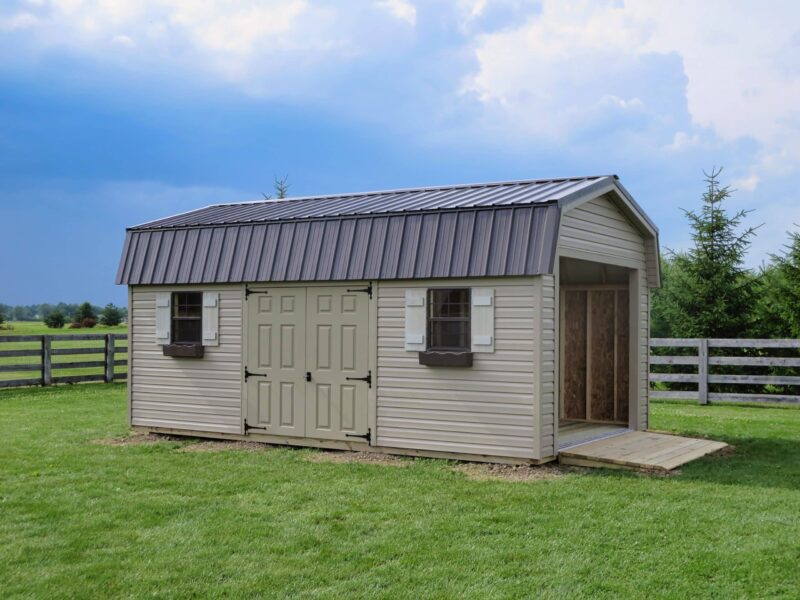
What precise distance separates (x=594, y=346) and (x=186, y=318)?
594cm

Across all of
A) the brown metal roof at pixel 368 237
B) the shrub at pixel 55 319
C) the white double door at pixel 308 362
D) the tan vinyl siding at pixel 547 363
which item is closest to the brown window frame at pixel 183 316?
the brown metal roof at pixel 368 237

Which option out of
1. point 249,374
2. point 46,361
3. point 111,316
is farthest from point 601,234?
point 111,316

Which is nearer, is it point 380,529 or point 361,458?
point 380,529

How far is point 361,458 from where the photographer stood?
10.1 meters

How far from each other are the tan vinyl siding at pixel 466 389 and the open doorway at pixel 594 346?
9.55 feet

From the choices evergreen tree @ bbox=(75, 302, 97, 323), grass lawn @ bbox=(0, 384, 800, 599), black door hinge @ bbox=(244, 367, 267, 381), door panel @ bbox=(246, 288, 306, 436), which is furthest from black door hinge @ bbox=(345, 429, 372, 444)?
evergreen tree @ bbox=(75, 302, 97, 323)

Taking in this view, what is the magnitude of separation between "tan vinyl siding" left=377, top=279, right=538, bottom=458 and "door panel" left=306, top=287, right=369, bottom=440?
25cm

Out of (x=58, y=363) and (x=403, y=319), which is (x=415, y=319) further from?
(x=58, y=363)

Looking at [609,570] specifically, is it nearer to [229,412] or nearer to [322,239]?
[322,239]

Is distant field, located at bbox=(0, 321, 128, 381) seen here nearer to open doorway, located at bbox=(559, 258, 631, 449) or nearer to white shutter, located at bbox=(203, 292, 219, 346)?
white shutter, located at bbox=(203, 292, 219, 346)

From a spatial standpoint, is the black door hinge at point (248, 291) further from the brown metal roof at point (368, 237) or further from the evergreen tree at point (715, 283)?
the evergreen tree at point (715, 283)

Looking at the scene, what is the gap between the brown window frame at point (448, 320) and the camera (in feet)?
32.0

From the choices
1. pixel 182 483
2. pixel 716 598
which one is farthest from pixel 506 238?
pixel 716 598

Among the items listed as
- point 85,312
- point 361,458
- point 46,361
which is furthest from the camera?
point 85,312
